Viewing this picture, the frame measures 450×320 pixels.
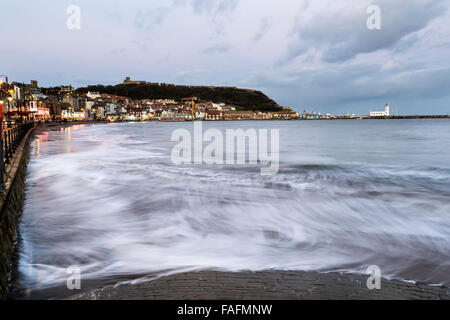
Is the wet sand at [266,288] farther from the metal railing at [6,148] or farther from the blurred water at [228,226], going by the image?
the metal railing at [6,148]

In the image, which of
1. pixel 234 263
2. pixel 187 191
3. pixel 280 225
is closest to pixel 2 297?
pixel 234 263

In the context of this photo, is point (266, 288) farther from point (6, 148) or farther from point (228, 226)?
point (6, 148)

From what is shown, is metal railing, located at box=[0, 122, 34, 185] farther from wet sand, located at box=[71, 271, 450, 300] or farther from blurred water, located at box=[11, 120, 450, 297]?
wet sand, located at box=[71, 271, 450, 300]

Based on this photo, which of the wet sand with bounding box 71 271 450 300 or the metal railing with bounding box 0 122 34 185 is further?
the metal railing with bounding box 0 122 34 185

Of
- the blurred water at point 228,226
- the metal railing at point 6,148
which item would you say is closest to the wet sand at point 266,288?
the blurred water at point 228,226

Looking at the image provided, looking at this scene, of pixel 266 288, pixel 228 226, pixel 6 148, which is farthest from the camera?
pixel 6 148

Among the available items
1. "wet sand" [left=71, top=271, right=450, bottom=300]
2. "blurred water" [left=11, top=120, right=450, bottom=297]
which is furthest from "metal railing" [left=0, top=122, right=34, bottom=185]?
"wet sand" [left=71, top=271, right=450, bottom=300]

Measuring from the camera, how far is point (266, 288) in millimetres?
3814

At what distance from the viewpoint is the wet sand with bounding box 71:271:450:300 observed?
3623 mm

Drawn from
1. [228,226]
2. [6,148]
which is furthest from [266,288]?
[6,148]

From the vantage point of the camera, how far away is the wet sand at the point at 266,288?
362cm

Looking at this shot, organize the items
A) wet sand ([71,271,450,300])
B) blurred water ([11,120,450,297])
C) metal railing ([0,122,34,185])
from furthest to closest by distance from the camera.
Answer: metal railing ([0,122,34,185]), blurred water ([11,120,450,297]), wet sand ([71,271,450,300])

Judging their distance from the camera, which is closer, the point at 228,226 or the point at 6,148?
the point at 228,226
